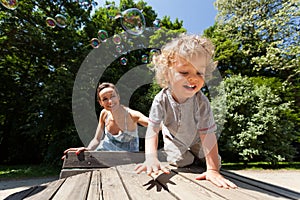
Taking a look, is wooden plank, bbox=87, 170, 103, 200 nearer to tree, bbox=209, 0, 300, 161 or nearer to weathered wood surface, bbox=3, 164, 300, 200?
weathered wood surface, bbox=3, 164, 300, 200

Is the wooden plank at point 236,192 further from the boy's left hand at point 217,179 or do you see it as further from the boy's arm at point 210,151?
the boy's arm at point 210,151

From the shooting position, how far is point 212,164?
1.32 meters

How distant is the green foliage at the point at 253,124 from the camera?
966 centimetres

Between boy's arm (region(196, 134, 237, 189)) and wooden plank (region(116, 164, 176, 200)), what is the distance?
0.88 feet

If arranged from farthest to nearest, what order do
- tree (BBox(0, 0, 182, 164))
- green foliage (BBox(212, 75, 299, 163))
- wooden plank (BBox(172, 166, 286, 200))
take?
tree (BBox(0, 0, 182, 164)), green foliage (BBox(212, 75, 299, 163)), wooden plank (BBox(172, 166, 286, 200))

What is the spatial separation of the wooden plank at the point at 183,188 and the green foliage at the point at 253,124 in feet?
30.4

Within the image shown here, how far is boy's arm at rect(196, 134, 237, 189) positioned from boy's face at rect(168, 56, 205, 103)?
0.32m

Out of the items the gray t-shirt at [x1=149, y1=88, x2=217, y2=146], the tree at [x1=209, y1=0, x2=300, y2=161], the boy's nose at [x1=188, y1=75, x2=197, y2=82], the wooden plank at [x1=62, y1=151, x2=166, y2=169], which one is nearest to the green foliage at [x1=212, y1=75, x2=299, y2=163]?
the tree at [x1=209, y1=0, x2=300, y2=161]

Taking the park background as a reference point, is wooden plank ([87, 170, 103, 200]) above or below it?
below

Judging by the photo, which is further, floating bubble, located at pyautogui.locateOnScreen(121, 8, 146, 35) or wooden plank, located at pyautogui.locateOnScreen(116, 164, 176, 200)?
floating bubble, located at pyautogui.locateOnScreen(121, 8, 146, 35)

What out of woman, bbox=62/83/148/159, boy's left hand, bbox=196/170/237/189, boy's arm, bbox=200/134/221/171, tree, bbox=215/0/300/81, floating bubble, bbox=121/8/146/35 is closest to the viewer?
boy's left hand, bbox=196/170/237/189

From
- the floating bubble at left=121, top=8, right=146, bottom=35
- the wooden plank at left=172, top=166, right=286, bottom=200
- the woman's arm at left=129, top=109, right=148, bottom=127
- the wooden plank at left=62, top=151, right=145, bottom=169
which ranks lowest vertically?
the wooden plank at left=172, top=166, right=286, bottom=200

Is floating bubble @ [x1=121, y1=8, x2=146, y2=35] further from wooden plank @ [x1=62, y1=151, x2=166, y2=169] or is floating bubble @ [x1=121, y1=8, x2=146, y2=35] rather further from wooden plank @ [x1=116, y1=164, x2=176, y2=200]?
wooden plank @ [x1=116, y1=164, x2=176, y2=200]

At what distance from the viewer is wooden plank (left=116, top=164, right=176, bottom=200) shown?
3.10 feet
